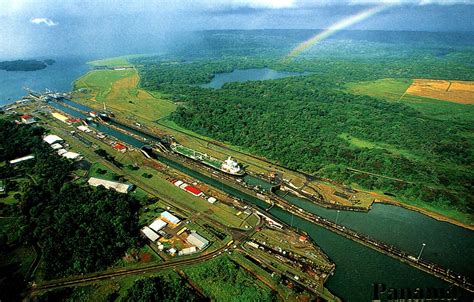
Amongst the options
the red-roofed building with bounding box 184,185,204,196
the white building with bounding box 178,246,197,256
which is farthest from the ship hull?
the white building with bounding box 178,246,197,256

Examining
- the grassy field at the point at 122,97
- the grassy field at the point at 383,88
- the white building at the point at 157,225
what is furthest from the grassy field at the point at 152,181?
the grassy field at the point at 383,88

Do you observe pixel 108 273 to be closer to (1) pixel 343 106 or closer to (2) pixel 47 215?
(2) pixel 47 215

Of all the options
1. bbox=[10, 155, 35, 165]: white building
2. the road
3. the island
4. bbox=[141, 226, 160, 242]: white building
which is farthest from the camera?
the island

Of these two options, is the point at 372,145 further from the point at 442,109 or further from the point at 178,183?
the point at 178,183

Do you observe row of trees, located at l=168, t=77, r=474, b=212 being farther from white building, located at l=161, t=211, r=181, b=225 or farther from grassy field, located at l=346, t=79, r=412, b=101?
white building, located at l=161, t=211, r=181, b=225

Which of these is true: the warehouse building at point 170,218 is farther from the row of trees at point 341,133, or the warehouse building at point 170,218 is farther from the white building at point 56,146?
the white building at point 56,146
